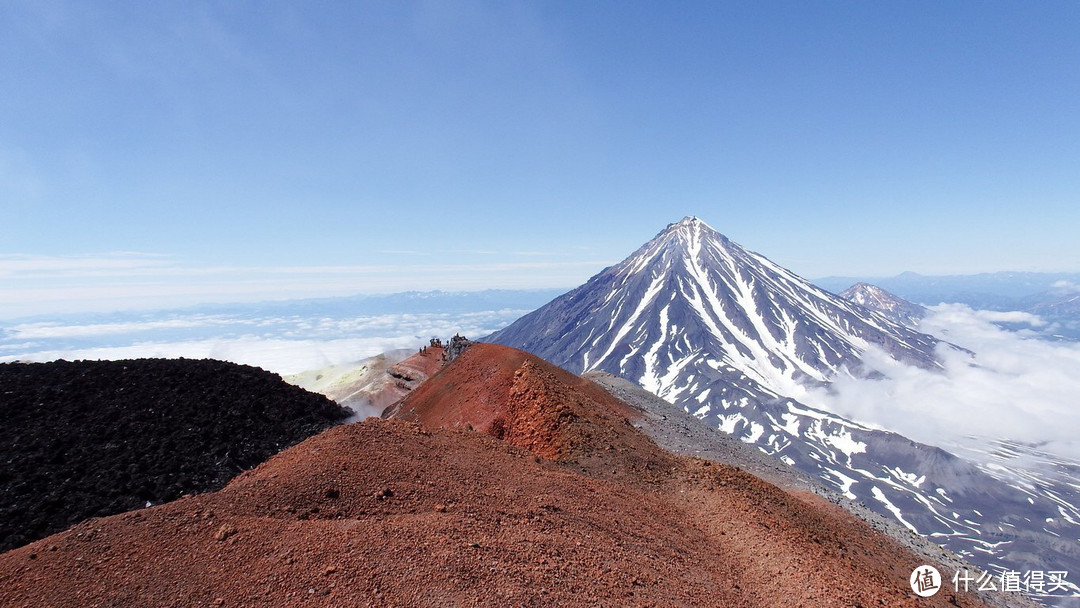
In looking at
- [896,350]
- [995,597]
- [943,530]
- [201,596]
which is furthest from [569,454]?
[896,350]

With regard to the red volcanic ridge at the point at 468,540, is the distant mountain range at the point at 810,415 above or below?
below

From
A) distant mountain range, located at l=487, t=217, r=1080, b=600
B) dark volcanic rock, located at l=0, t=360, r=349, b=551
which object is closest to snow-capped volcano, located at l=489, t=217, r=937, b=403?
distant mountain range, located at l=487, t=217, r=1080, b=600

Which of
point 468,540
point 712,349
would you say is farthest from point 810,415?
point 468,540

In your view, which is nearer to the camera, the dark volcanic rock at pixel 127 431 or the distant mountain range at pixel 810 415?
the dark volcanic rock at pixel 127 431

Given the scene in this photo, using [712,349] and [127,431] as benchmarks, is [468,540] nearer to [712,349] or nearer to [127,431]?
[127,431]

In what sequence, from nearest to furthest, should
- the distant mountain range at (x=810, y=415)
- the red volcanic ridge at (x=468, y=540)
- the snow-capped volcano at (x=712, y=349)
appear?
the red volcanic ridge at (x=468, y=540)
the distant mountain range at (x=810, y=415)
the snow-capped volcano at (x=712, y=349)

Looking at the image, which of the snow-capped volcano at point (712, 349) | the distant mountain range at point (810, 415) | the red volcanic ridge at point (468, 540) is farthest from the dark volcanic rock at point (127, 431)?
the snow-capped volcano at point (712, 349)

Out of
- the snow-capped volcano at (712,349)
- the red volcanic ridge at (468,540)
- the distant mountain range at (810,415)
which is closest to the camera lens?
the red volcanic ridge at (468,540)

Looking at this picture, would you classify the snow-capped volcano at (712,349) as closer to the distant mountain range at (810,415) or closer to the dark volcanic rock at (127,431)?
the distant mountain range at (810,415)
